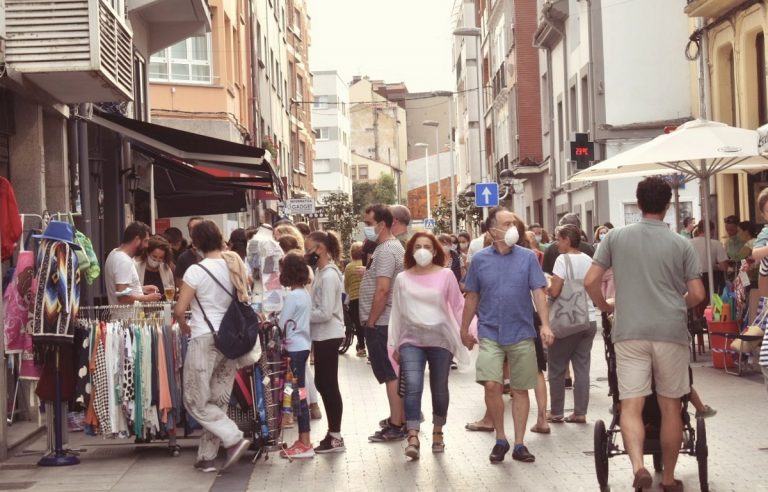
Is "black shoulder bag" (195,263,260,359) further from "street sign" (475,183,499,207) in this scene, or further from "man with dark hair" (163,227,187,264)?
"street sign" (475,183,499,207)

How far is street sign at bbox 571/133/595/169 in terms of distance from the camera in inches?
1182

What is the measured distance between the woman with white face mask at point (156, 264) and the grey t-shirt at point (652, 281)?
671 cm

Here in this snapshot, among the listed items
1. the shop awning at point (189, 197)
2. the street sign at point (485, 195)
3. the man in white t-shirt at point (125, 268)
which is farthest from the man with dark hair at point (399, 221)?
the street sign at point (485, 195)

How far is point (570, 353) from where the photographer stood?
39.6 ft

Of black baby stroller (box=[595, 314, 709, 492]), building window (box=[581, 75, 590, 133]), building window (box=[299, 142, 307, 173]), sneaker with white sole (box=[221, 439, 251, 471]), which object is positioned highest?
building window (box=[299, 142, 307, 173])

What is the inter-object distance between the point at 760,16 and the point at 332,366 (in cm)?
1506

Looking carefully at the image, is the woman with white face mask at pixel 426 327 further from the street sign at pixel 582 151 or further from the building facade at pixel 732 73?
the street sign at pixel 582 151

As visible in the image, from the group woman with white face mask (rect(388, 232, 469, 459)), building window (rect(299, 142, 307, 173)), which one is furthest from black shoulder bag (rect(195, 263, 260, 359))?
building window (rect(299, 142, 307, 173))

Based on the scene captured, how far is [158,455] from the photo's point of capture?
1097 centimetres

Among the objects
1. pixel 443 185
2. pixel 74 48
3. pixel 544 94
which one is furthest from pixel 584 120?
pixel 443 185

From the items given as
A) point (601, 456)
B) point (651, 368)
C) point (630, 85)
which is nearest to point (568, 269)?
point (651, 368)

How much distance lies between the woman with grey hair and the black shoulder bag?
3096 mm

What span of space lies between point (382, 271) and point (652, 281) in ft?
11.8

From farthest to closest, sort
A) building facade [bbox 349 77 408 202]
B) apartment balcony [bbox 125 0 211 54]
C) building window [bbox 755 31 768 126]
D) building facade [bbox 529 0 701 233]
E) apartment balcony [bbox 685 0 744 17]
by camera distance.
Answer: building facade [bbox 349 77 408 202], building facade [bbox 529 0 701 233], apartment balcony [bbox 685 0 744 17], building window [bbox 755 31 768 126], apartment balcony [bbox 125 0 211 54]
